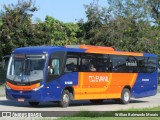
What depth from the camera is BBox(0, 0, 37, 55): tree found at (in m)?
39.8

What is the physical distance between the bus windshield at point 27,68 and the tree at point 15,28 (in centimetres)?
1767

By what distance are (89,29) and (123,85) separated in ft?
70.8

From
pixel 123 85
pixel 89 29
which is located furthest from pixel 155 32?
pixel 123 85

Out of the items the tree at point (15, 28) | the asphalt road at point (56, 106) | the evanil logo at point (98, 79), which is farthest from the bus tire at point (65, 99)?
the tree at point (15, 28)

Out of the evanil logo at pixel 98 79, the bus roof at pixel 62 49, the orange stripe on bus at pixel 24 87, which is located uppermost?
the bus roof at pixel 62 49

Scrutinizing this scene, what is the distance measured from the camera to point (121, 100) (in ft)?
86.0

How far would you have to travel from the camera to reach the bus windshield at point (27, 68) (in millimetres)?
21047

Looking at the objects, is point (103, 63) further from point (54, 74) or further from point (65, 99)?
point (54, 74)

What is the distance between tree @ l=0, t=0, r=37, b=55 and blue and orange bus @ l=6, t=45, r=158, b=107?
15.1 m

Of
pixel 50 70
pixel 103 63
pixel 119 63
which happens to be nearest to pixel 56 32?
pixel 119 63

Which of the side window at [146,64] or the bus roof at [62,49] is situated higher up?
the bus roof at [62,49]

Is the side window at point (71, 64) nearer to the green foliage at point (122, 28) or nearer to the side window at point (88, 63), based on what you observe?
the side window at point (88, 63)

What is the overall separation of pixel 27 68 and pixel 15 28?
63.3 ft

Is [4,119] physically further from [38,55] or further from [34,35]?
[34,35]
